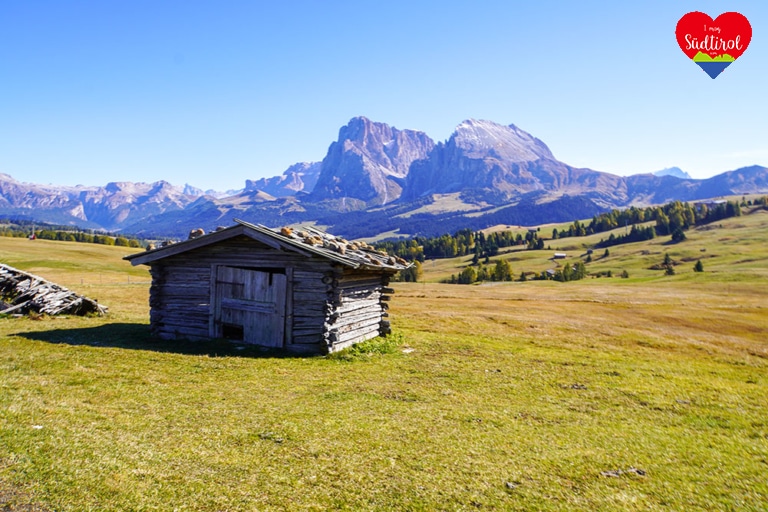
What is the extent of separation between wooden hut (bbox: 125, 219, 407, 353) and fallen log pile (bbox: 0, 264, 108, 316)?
6271 mm

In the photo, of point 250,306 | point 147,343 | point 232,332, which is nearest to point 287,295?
point 250,306

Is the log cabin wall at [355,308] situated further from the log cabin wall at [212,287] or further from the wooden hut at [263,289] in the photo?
the log cabin wall at [212,287]

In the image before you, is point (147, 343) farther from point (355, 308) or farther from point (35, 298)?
point (35, 298)

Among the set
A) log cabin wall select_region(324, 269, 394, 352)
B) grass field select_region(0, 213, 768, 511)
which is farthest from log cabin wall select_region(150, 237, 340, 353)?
grass field select_region(0, 213, 768, 511)

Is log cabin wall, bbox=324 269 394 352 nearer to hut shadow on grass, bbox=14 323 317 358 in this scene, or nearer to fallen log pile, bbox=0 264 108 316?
hut shadow on grass, bbox=14 323 317 358

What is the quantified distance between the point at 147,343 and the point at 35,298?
9.57 meters

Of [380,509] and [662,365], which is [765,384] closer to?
[662,365]

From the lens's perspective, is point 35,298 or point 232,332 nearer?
point 232,332

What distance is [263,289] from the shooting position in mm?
20656

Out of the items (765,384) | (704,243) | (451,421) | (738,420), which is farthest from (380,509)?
(704,243)

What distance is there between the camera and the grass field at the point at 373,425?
7945 millimetres

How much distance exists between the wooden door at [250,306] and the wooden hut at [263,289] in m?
0.04

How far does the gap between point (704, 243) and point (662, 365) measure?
169m

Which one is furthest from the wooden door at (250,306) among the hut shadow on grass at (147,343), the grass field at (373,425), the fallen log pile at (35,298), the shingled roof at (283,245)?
the fallen log pile at (35,298)
